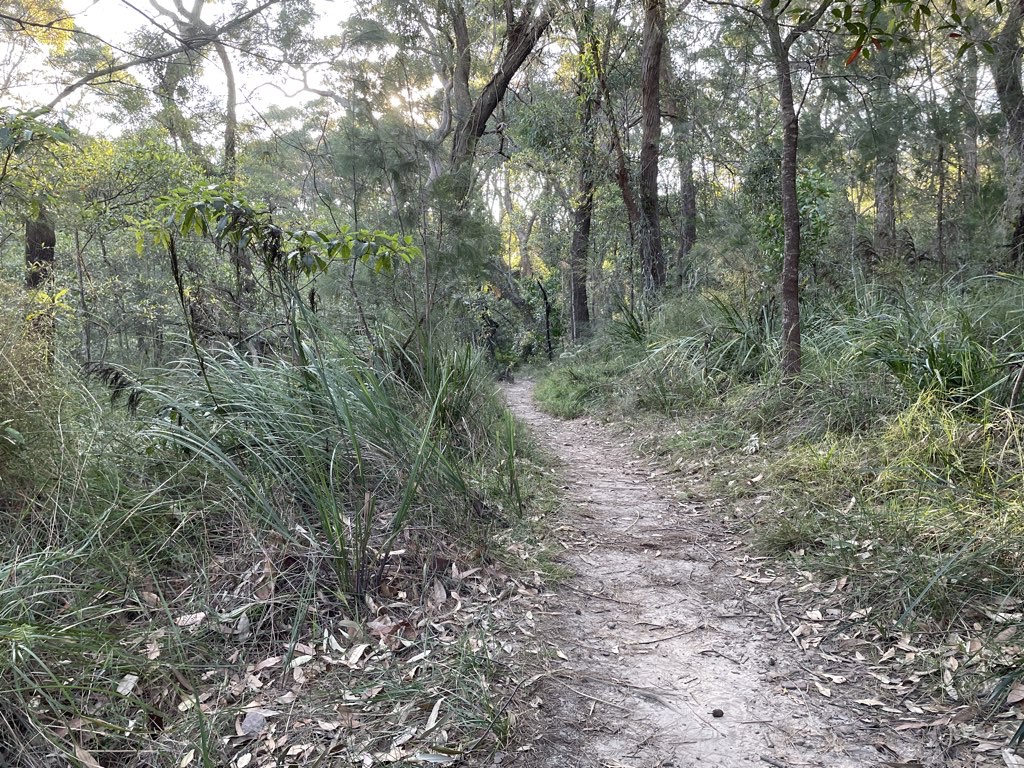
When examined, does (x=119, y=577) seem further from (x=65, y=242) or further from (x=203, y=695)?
(x=65, y=242)

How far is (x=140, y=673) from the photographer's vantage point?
7.05 ft

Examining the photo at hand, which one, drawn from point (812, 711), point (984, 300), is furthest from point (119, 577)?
point (984, 300)

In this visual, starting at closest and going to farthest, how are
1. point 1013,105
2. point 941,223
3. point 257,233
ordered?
point 257,233, point 1013,105, point 941,223

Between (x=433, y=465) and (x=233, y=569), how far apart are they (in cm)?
112

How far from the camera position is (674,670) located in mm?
2449

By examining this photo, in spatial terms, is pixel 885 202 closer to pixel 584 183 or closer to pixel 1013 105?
pixel 1013 105

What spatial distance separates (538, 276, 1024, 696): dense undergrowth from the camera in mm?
2578

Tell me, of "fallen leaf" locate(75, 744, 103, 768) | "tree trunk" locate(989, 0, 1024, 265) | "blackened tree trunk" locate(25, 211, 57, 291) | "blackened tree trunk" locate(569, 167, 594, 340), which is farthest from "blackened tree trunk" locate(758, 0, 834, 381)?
"blackened tree trunk" locate(25, 211, 57, 291)

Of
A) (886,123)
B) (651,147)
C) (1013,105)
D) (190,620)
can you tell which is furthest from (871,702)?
(886,123)

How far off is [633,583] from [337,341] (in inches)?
92.3

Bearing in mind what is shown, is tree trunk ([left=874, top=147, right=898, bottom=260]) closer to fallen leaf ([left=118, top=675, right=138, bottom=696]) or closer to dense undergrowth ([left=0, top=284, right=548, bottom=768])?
dense undergrowth ([left=0, top=284, right=548, bottom=768])

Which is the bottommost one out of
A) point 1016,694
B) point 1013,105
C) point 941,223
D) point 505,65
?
point 1016,694

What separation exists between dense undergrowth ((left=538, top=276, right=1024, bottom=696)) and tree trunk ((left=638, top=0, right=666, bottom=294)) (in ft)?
9.48

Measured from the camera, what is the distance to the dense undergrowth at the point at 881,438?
8.46ft
